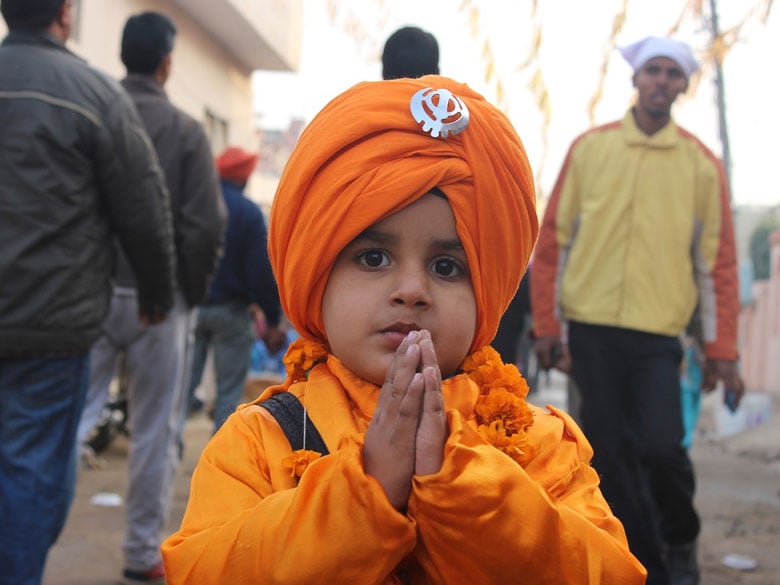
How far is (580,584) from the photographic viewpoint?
1.72 meters

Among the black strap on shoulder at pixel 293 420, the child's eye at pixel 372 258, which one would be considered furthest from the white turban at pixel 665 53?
the black strap on shoulder at pixel 293 420

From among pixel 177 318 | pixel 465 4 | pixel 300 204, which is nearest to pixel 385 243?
pixel 300 204

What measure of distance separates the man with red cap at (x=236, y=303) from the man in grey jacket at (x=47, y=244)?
269 cm

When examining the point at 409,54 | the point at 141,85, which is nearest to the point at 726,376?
the point at 409,54

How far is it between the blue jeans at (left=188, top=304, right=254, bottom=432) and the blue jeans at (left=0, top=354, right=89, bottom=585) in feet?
9.65

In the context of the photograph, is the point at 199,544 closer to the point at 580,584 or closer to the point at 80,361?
the point at 580,584

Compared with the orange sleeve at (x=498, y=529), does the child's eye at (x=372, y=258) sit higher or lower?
higher

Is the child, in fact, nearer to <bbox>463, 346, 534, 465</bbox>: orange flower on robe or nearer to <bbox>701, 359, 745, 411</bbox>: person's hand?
<bbox>463, 346, 534, 465</bbox>: orange flower on robe

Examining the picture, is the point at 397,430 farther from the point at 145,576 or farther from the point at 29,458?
the point at 145,576

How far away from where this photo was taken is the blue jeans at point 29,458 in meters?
3.48

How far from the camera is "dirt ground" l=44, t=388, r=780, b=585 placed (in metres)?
5.16

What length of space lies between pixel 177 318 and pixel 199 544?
10.2 feet

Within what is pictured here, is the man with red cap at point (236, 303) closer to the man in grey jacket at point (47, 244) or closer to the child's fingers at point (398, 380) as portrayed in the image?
the man in grey jacket at point (47, 244)

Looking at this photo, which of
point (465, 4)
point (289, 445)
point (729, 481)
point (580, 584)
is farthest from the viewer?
point (729, 481)
